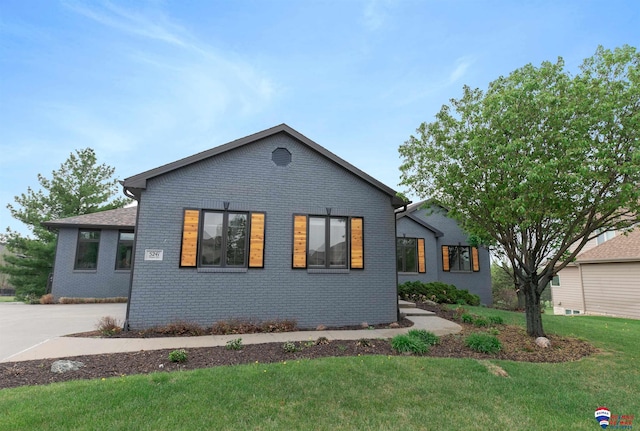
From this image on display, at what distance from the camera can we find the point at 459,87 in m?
8.95

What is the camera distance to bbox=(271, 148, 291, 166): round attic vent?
30.5 feet

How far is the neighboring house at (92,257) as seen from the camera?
45.6 ft

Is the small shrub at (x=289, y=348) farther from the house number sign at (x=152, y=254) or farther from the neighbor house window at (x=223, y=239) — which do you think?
the house number sign at (x=152, y=254)

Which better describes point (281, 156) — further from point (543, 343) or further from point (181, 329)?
point (543, 343)

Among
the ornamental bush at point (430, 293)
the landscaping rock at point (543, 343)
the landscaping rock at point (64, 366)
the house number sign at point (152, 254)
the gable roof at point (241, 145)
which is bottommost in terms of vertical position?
the landscaping rock at point (543, 343)

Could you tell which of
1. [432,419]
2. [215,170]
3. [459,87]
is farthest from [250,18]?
[432,419]

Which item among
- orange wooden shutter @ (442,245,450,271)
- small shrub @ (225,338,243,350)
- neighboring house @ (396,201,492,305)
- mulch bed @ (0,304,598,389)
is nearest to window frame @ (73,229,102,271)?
mulch bed @ (0,304,598,389)

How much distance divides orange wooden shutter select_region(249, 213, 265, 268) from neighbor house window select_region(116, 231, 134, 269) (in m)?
9.12

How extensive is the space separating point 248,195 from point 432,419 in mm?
6802

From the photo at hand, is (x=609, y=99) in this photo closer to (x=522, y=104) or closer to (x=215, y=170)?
(x=522, y=104)

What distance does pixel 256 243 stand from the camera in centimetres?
866

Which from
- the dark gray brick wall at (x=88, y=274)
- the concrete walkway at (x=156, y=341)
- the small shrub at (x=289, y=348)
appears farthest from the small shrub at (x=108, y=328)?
the dark gray brick wall at (x=88, y=274)

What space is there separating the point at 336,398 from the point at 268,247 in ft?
17.1

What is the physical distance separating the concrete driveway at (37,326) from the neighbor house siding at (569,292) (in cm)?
2400
